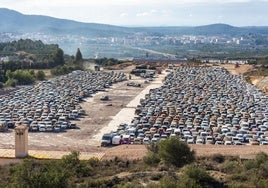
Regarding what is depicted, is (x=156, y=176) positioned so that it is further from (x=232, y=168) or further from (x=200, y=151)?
(x=200, y=151)

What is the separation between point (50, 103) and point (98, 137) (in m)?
12.9

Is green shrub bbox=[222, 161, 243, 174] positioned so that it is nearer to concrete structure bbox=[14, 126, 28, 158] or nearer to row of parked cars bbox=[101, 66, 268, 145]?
row of parked cars bbox=[101, 66, 268, 145]

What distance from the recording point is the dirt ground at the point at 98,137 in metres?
24.9

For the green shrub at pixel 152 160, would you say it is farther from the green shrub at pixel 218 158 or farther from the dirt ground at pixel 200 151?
the dirt ground at pixel 200 151

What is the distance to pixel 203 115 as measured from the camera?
3725 centimetres

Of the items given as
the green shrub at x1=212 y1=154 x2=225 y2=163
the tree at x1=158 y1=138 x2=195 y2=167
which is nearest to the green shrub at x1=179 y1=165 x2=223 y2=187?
the tree at x1=158 y1=138 x2=195 y2=167

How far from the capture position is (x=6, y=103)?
4156 cm

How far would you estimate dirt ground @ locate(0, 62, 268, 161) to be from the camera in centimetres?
2491

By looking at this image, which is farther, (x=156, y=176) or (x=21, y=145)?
(x=21, y=145)

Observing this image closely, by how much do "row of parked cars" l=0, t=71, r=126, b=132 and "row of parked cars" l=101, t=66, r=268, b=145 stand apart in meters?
5.01

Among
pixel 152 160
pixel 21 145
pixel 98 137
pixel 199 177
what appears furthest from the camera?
pixel 98 137

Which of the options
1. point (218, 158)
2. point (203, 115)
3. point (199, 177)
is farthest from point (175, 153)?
point (203, 115)

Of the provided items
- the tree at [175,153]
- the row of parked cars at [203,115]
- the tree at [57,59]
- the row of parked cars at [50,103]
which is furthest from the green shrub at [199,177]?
the tree at [57,59]

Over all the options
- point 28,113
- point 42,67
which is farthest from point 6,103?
point 42,67
